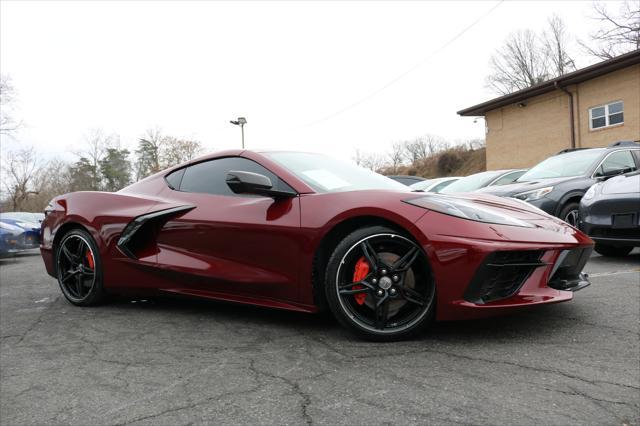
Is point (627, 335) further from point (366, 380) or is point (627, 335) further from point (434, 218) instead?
point (366, 380)

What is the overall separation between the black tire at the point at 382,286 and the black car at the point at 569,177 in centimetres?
403

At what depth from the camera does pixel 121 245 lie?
375 cm

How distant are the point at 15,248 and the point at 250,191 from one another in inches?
367

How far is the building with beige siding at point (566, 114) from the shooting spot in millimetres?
17469

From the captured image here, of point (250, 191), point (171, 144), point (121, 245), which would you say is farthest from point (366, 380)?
point (171, 144)

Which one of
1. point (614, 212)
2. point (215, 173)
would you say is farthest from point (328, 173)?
point (614, 212)

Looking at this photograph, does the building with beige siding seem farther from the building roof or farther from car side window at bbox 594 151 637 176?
car side window at bbox 594 151 637 176

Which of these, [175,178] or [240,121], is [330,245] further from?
[240,121]

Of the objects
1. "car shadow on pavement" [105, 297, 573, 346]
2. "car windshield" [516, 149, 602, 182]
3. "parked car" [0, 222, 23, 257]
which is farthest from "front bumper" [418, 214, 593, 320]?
"parked car" [0, 222, 23, 257]

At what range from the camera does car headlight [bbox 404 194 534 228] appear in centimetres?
265

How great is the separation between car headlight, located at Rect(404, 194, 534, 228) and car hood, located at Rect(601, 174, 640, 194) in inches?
119

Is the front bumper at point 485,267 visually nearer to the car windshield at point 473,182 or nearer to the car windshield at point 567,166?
the car windshield at point 567,166

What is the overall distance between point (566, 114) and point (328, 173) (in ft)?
65.1

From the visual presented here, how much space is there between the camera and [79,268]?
4047 mm
